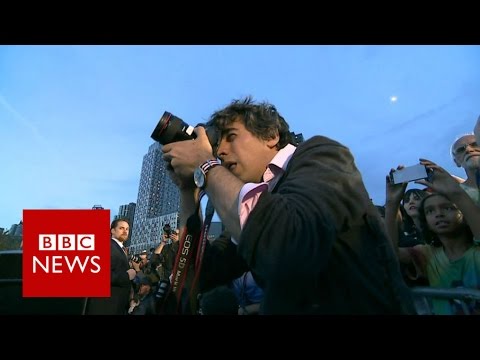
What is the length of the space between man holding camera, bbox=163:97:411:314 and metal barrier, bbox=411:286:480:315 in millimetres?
356

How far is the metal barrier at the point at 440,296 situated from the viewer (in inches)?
46.2

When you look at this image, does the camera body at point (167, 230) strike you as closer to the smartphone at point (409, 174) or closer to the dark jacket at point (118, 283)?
the dark jacket at point (118, 283)

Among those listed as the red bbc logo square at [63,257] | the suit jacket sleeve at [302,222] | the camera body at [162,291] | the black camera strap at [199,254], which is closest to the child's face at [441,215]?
the suit jacket sleeve at [302,222]

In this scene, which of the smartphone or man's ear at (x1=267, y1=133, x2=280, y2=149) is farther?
the smartphone

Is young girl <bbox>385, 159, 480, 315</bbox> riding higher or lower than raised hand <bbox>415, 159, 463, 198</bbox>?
lower

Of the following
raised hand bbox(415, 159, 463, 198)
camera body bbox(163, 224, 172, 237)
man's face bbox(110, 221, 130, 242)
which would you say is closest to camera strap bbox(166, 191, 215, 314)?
raised hand bbox(415, 159, 463, 198)

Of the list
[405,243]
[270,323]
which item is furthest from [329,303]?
[405,243]

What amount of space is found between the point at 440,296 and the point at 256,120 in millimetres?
882

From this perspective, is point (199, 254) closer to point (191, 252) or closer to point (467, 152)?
point (191, 252)

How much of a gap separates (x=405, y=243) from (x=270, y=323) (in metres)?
1.12

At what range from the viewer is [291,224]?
0.76 m

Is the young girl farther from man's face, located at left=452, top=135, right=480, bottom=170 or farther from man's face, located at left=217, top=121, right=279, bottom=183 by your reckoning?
man's face, located at left=217, top=121, right=279, bottom=183

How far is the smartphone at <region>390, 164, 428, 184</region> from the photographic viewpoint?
5.31ft

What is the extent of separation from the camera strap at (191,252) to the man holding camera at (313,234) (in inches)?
9.4
